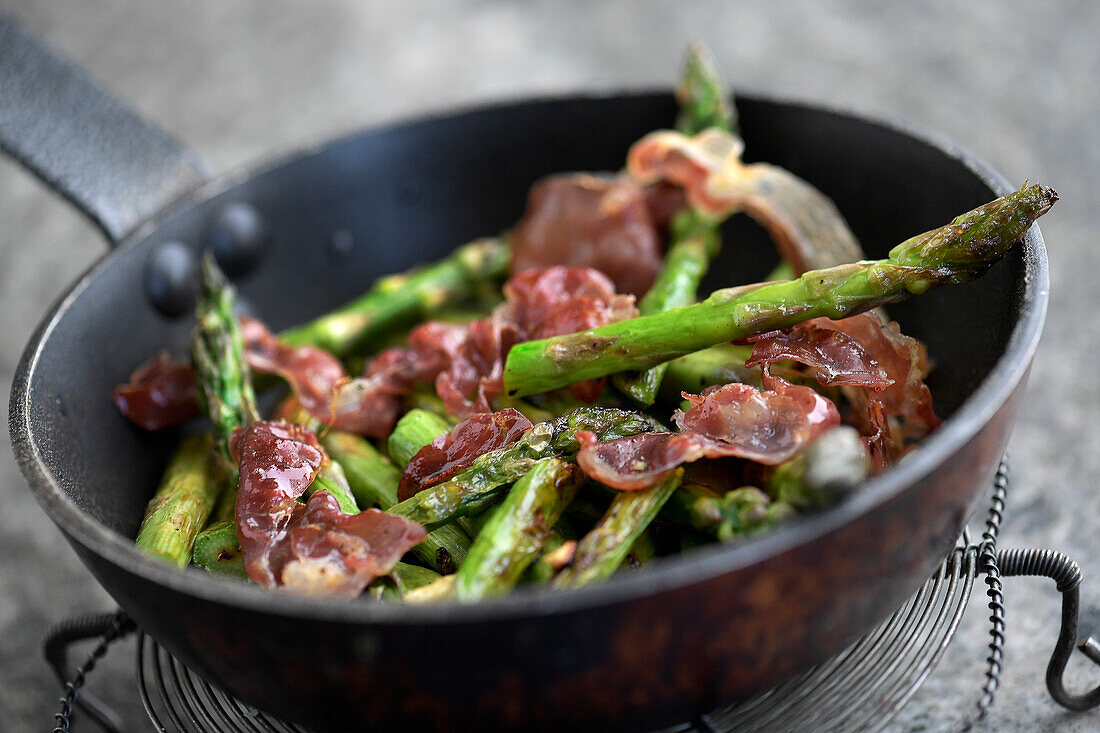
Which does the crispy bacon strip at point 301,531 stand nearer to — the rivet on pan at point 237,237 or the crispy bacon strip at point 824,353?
the crispy bacon strip at point 824,353

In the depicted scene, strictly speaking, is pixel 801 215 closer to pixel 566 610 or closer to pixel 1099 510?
pixel 1099 510

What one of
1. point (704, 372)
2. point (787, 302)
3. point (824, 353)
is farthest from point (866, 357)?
point (704, 372)

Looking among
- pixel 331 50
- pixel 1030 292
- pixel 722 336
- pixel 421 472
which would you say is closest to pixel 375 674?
pixel 421 472

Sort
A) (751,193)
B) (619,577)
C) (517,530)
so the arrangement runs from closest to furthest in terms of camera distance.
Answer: (619,577) < (517,530) < (751,193)

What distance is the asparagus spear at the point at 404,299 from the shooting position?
2.69 metres

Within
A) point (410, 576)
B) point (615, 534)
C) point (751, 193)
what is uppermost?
point (751, 193)

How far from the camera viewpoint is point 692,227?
2.67m

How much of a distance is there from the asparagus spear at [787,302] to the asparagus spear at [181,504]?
0.75 meters

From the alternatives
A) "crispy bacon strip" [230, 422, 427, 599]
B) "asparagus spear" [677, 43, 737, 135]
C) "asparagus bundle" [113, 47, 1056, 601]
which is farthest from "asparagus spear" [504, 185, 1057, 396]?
"asparagus spear" [677, 43, 737, 135]

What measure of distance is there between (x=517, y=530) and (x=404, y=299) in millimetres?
1288

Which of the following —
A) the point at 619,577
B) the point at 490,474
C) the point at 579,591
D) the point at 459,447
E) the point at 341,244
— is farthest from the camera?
the point at 341,244

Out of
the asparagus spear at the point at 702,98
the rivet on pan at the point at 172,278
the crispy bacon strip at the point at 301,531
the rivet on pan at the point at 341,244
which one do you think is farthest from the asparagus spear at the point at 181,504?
the asparagus spear at the point at 702,98

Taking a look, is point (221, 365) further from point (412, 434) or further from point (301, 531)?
point (301, 531)

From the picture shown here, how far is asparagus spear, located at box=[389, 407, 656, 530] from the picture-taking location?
5.77ft
